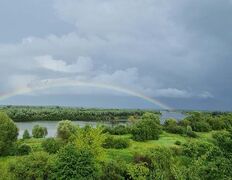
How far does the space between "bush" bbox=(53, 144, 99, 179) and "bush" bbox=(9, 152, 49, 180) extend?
2.06m

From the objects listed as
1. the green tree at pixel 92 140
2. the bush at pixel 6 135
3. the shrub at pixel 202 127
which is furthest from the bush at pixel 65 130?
the shrub at pixel 202 127

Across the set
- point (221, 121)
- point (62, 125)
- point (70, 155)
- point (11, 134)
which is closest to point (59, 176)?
point (70, 155)

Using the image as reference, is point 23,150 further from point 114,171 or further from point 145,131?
point 145,131

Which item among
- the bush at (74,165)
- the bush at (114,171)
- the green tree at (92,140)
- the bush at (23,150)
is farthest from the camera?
the bush at (23,150)

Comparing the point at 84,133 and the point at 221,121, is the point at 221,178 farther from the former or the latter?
the point at 221,121

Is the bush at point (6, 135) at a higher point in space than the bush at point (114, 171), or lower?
higher

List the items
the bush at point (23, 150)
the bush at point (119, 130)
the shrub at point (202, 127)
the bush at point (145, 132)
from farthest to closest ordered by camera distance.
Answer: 1. the shrub at point (202, 127)
2. the bush at point (119, 130)
3. the bush at point (145, 132)
4. the bush at point (23, 150)

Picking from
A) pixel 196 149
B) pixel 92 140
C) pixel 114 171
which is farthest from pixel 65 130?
pixel 196 149

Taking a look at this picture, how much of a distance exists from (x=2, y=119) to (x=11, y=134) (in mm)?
2999

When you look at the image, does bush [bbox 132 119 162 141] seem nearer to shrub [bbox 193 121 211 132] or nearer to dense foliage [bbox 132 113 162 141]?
dense foliage [bbox 132 113 162 141]

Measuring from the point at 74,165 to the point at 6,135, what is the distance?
25.2 m

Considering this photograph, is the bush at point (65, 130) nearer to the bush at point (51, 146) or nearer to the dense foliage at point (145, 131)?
the bush at point (51, 146)

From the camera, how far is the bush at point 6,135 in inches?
2756

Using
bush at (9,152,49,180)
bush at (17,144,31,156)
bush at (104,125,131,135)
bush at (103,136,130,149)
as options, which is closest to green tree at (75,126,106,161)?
bush at (9,152,49,180)
